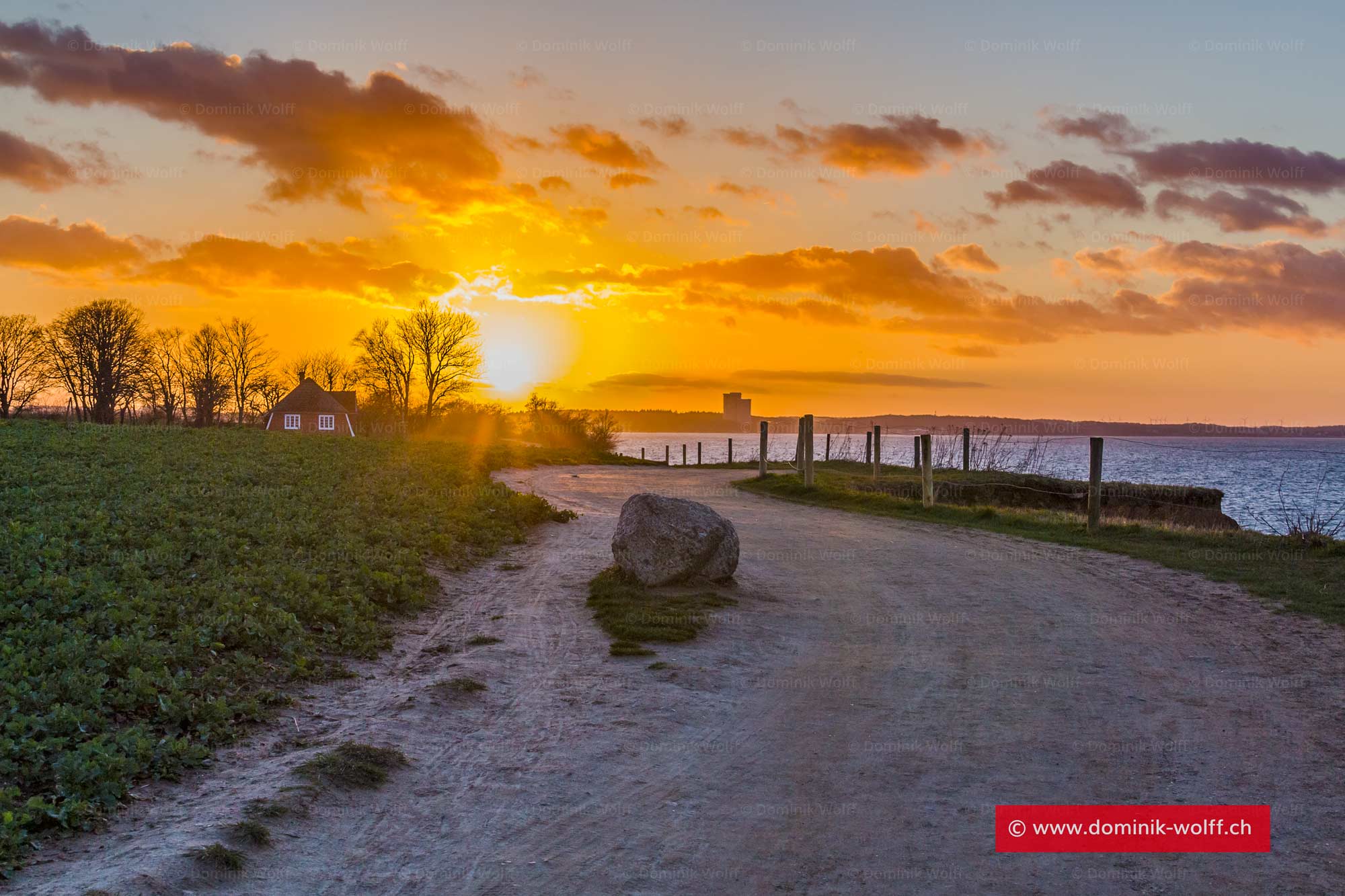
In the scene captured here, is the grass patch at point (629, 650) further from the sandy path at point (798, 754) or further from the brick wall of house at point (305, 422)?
the brick wall of house at point (305, 422)

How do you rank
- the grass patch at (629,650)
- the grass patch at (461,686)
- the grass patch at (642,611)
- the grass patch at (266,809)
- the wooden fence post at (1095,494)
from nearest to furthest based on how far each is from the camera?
1. the grass patch at (266,809)
2. the grass patch at (461,686)
3. the grass patch at (629,650)
4. the grass patch at (642,611)
5. the wooden fence post at (1095,494)

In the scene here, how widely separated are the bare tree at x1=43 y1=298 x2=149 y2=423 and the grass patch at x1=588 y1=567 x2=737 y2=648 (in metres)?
80.7

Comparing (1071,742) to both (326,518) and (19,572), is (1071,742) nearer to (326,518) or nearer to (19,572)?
(19,572)

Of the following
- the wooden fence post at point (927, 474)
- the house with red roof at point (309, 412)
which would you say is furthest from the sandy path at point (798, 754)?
the house with red roof at point (309, 412)

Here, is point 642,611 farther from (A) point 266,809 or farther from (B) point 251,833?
(B) point 251,833

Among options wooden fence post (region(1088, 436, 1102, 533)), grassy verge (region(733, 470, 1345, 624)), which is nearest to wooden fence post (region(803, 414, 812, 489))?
grassy verge (region(733, 470, 1345, 624))

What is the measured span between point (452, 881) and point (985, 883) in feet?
9.96

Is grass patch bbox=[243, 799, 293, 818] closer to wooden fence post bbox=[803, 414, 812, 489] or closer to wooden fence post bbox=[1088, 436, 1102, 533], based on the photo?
wooden fence post bbox=[1088, 436, 1102, 533]

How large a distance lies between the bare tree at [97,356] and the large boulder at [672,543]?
80519 millimetres

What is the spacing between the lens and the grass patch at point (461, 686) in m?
8.58

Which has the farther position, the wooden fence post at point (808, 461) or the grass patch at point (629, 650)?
the wooden fence post at point (808, 461)

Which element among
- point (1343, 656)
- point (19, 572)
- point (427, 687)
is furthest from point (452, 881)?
point (1343, 656)

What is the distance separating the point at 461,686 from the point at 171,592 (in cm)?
399

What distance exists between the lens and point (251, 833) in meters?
5.50
